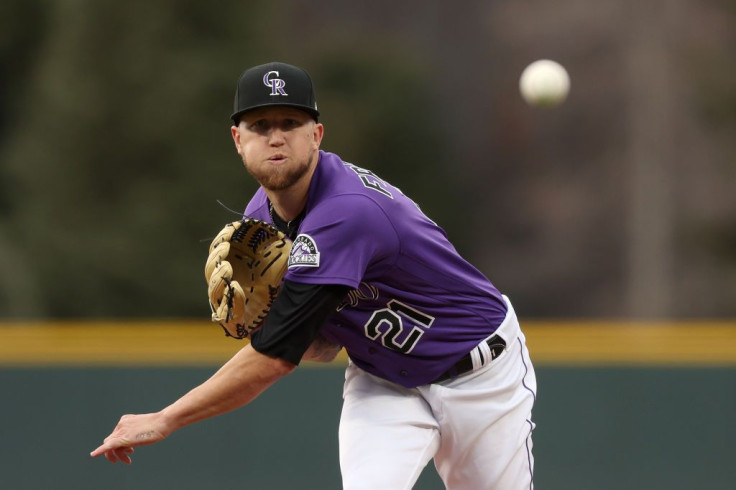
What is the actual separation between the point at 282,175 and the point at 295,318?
1.48 feet

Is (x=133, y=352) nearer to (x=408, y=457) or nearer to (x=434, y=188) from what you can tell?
(x=408, y=457)

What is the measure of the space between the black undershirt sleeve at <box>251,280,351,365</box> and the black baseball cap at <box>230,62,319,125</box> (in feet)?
1.80

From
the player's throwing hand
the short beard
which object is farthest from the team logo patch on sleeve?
the player's throwing hand

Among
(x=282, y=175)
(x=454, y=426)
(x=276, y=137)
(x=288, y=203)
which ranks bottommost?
(x=454, y=426)

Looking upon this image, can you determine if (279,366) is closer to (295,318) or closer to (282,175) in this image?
(295,318)

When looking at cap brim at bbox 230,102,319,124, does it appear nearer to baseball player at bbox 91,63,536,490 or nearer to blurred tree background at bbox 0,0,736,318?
baseball player at bbox 91,63,536,490

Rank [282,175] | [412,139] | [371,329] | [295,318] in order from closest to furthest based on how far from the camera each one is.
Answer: [295,318] → [282,175] → [371,329] → [412,139]

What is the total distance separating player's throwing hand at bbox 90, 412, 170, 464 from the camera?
3.87 m

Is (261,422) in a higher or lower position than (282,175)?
lower

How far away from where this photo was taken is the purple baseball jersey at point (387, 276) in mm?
3904

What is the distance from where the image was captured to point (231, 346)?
678 centimetres

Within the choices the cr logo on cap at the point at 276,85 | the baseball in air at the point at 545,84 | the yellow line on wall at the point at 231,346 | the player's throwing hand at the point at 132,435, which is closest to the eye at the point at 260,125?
the cr logo on cap at the point at 276,85

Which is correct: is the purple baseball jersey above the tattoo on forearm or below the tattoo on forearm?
above

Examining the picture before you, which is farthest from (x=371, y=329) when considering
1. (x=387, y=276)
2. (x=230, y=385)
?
(x=230, y=385)
